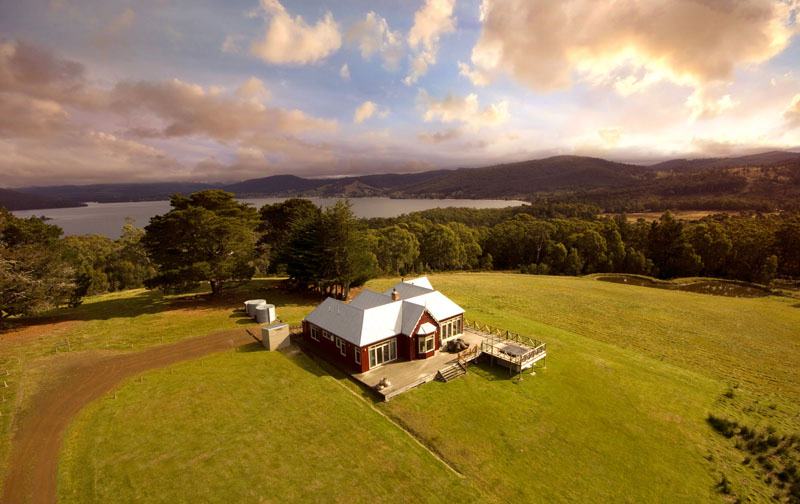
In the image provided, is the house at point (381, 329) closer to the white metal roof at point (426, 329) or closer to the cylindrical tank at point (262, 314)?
the white metal roof at point (426, 329)

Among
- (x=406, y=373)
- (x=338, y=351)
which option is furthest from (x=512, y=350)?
(x=338, y=351)

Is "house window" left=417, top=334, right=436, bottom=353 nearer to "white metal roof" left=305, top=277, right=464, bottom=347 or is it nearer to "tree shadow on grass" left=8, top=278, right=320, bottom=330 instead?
"white metal roof" left=305, top=277, right=464, bottom=347

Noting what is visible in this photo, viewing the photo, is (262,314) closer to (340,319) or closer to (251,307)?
(251,307)

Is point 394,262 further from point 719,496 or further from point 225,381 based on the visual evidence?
point 719,496

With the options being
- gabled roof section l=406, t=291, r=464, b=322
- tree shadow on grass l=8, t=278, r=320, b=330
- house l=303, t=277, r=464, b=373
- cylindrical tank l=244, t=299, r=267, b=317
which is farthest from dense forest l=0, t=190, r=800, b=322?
gabled roof section l=406, t=291, r=464, b=322

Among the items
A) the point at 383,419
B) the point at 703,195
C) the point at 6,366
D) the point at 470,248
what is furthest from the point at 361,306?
the point at 703,195
